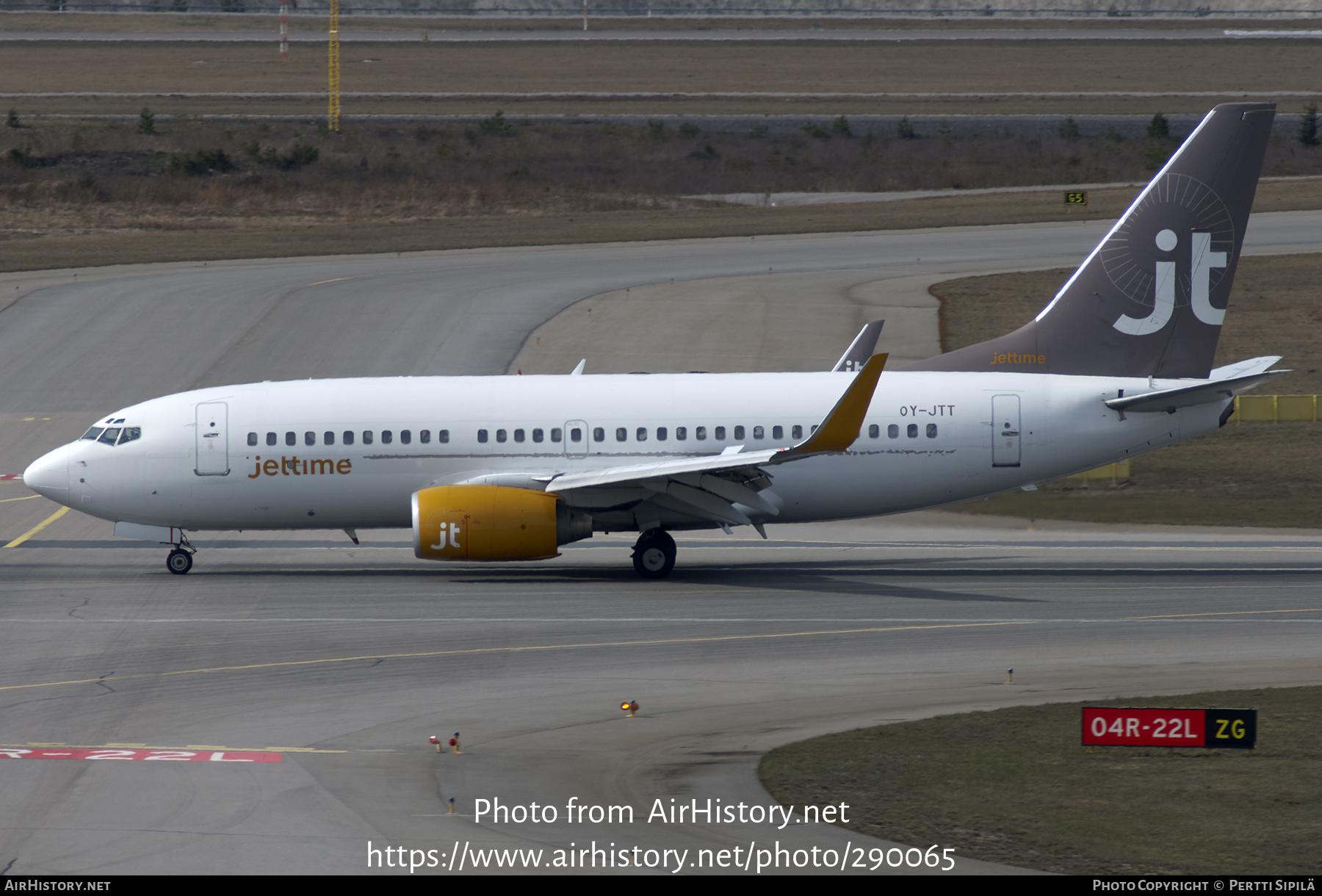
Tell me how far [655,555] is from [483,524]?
3.89m

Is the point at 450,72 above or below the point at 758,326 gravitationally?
above

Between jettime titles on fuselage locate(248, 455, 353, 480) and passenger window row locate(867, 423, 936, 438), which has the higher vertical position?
passenger window row locate(867, 423, 936, 438)

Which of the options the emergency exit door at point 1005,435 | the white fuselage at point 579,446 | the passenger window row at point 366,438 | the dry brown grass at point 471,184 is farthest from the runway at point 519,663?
the dry brown grass at point 471,184

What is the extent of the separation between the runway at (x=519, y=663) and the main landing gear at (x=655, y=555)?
60 centimetres

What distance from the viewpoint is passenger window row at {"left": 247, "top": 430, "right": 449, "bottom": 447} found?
32.8 meters

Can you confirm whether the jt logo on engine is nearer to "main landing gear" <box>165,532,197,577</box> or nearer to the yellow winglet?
"main landing gear" <box>165,532,197,577</box>

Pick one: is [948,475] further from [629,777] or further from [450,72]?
[450,72]

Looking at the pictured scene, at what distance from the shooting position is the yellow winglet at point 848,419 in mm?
28938

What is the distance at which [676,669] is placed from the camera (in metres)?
24.2

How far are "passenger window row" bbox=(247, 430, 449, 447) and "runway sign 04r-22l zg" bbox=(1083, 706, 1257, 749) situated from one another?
17939 millimetres

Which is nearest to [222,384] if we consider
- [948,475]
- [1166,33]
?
[948,475]

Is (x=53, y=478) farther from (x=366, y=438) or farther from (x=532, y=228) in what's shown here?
(x=532, y=228)

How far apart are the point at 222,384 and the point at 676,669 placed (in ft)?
101

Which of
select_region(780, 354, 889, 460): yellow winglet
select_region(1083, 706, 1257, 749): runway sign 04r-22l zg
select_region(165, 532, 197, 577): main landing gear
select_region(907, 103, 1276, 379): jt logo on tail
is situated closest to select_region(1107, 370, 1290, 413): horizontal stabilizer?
select_region(907, 103, 1276, 379): jt logo on tail
